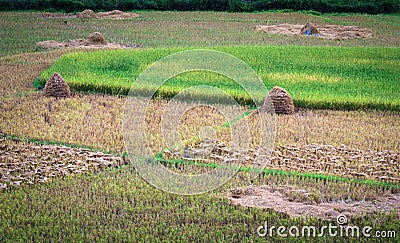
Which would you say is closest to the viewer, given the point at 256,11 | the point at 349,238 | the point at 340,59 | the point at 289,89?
the point at 349,238

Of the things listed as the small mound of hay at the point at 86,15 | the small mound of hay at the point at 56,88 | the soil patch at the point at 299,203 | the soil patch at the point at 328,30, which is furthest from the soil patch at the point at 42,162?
the small mound of hay at the point at 86,15

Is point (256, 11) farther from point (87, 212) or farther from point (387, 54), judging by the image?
point (87, 212)

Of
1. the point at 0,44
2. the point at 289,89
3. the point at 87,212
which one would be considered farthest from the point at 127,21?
the point at 87,212

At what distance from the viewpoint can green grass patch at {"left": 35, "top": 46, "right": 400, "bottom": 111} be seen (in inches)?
337

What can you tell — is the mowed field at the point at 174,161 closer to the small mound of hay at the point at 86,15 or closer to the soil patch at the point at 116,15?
the small mound of hay at the point at 86,15

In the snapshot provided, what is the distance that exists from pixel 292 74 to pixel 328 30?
6820mm

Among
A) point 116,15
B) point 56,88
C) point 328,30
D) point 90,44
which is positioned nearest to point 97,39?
point 90,44

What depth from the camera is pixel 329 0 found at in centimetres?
2172

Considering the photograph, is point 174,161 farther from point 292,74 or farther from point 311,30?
point 311,30

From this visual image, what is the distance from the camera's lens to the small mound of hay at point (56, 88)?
871 cm

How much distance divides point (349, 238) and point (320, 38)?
439 inches

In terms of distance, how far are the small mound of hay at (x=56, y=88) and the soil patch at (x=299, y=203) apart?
435 centimetres

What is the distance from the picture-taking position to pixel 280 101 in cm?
802

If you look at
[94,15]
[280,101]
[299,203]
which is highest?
[94,15]
